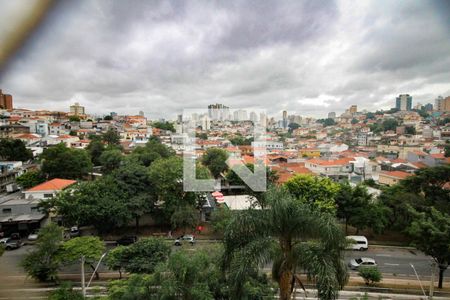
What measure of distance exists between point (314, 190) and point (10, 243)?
47.4 feet

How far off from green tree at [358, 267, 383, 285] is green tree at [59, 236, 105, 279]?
8802 mm

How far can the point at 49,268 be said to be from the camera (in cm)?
853

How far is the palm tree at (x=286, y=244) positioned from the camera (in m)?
3.88

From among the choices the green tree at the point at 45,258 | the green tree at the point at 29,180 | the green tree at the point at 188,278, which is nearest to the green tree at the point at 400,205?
the green tree at the point at 188,278

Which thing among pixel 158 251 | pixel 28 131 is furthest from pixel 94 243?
pixel 28 131

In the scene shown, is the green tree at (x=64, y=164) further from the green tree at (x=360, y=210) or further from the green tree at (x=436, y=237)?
the green tree at (x=436, y=237)

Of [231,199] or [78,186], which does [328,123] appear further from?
[78,186]

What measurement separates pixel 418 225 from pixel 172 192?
32.6 ft

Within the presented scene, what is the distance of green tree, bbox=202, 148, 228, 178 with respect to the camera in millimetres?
22969

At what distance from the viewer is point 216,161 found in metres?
23.1

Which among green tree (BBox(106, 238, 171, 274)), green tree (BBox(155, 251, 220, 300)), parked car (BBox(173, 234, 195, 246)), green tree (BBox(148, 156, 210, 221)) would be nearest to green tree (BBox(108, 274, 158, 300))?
green tree (BBox(155, 251, 220, 300))

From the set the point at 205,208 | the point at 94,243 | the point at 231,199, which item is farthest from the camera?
the point at 231,199

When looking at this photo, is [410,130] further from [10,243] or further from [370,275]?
[10,243]

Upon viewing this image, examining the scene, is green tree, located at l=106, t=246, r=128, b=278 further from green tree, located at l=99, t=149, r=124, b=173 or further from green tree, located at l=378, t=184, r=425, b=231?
green tree, located at l=99, t=149, r=124, b=173
